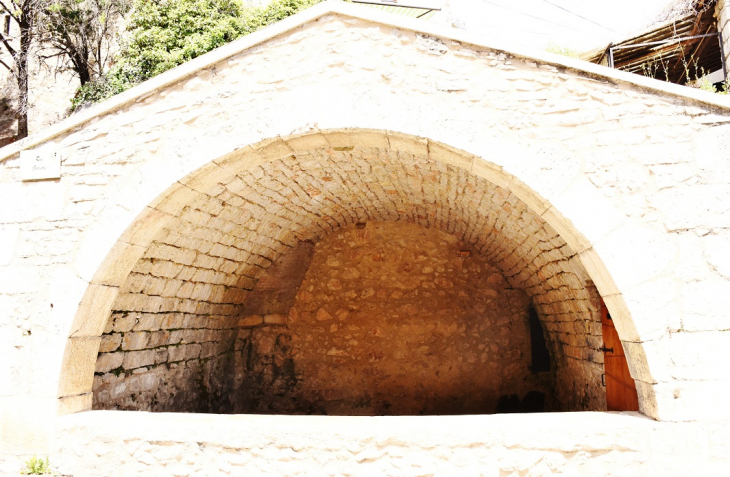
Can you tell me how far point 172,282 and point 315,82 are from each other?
2286 mm

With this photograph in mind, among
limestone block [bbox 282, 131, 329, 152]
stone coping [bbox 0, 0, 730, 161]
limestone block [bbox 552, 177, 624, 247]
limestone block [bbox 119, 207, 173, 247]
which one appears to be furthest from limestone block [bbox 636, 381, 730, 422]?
limestone block [bbox 119, 207, 173, 247]

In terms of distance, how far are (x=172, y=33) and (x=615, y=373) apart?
8.02 meters

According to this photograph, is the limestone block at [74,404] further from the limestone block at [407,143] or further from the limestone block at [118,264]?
the limestone block at [407,143]

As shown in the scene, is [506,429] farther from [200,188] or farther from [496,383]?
[496,383]

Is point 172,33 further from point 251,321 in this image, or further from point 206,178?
point 206,178

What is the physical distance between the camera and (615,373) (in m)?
3.78

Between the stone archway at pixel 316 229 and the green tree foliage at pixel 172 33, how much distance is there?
418 cm

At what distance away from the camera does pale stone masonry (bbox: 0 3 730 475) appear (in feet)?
9.13

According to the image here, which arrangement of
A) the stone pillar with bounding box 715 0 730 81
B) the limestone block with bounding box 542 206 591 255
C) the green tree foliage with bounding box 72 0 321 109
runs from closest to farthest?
the limestone block with bounding box 542 206 591 255, the stone pillar with bounding box 715 0 730 81, the green tree foliage with bounding box 72 0 321 109

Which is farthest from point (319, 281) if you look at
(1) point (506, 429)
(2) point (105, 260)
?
(1) point (506, 429)

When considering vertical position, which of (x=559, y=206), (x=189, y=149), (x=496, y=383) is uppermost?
(x=189, y=149)

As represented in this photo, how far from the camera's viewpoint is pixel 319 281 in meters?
6.02

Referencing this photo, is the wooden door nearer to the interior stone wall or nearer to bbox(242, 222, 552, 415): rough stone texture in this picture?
the interior stone wall

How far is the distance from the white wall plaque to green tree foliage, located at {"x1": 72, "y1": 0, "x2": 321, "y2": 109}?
14.7ft
